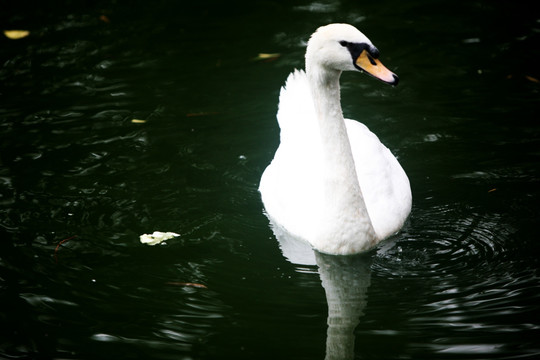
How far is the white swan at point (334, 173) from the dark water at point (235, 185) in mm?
215

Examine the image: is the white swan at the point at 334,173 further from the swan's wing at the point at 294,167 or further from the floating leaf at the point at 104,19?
the floating leaf at the point at 104,19

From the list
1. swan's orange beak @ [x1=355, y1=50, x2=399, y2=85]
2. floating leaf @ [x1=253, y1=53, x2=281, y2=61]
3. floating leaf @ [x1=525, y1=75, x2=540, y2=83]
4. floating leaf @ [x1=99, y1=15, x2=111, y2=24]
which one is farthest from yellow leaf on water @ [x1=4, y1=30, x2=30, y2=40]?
swan's orange beak @ [x1=355, y1=50, x2=399, y2=85]

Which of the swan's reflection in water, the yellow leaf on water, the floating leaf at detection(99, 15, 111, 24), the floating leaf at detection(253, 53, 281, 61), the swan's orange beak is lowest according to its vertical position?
the swan's reflection in water

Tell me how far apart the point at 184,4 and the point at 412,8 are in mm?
3378

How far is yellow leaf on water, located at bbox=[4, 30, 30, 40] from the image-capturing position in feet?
37.5

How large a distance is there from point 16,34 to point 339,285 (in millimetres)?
7120

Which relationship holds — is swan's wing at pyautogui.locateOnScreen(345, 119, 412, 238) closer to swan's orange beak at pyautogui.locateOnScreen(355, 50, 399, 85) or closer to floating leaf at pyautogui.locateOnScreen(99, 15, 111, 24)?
swan's orange beak at pyautogui.locateOnScreen(355, 50, 399, 85)

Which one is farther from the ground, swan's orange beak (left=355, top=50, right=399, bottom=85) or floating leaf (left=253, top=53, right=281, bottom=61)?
swan's orange beak (left=355, top=50, right=399, bottom=85)

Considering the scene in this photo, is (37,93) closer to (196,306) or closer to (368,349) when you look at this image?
(196,306)

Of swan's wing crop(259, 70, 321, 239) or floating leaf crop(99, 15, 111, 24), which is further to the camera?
floating leaf crop(99, 15, 111, 24)

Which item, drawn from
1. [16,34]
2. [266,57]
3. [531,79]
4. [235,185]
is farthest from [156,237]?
[16,34]

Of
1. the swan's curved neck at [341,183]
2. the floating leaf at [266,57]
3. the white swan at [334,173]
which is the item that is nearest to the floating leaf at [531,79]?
the white swan at [334,173]

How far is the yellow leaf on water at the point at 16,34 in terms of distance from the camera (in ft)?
37.5

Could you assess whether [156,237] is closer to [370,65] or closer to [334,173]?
[334,173]
